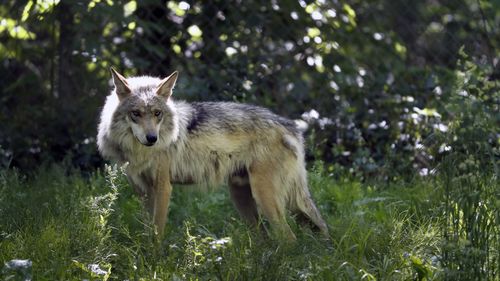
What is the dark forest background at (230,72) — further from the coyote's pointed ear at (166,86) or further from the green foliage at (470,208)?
the green foliage at (470,208)

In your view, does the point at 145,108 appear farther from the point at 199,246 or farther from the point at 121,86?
the point at 199,246

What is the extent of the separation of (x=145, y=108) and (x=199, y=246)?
1.51 meters

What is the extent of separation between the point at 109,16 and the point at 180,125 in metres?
2.02

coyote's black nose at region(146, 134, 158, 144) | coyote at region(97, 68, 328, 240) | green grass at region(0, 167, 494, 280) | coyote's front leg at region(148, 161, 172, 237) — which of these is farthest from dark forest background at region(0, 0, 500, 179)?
coyote's black nose at region(146, 134, 158, 144)

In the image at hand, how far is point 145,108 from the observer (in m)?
5.45

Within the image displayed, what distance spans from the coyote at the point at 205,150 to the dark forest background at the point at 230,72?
1530 millimetres

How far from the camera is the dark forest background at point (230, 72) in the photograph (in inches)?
302

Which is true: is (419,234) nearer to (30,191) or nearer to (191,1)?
(30,191)

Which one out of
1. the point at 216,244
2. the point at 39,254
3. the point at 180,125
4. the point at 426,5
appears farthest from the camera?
the point at 426,5

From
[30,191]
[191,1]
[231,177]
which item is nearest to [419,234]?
[231,177]

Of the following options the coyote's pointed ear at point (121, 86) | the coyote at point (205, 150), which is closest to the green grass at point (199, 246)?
the coyote at point (205, 150)

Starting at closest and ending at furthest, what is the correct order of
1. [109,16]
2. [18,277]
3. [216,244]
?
[18,277], [216,244], [109,16]

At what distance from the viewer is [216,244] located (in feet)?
13.6

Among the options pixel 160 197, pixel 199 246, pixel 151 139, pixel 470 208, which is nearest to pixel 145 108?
pixel 151 139
